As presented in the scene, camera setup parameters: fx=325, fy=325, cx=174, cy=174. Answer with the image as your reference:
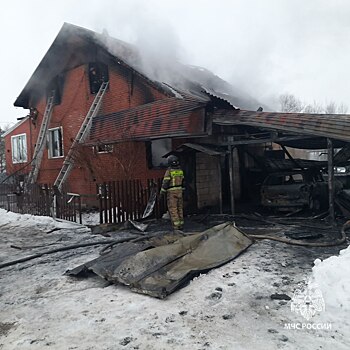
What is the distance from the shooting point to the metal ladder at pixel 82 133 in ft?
42.5

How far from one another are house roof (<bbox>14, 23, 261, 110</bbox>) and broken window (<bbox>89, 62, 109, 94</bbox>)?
325mm

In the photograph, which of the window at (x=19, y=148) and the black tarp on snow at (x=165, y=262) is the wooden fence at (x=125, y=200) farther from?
the window at (x=19, y=148)

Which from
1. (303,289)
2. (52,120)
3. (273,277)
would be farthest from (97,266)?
(52,120)

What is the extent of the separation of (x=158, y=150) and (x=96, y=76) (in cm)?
499

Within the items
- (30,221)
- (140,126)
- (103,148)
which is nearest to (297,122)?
(140,126)

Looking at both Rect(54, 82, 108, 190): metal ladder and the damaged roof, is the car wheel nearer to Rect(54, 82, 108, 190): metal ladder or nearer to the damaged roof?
the damaged roof

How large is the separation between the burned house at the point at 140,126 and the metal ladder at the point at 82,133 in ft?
0.14

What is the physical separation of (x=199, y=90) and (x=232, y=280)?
954 centimetres

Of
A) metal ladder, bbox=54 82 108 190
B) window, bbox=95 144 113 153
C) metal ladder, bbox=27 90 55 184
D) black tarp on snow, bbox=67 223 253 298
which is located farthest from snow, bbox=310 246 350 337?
metal ladder, bbox=27 90 55 184

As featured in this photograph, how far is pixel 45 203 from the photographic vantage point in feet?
35.0

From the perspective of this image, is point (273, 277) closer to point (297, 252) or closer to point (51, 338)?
point (297, 252)

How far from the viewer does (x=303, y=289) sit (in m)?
3.96

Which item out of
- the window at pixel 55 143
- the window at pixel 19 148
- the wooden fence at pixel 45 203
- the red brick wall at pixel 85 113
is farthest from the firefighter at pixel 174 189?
the window at pixel 19 148

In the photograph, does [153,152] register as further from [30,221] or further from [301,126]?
[301,126]
